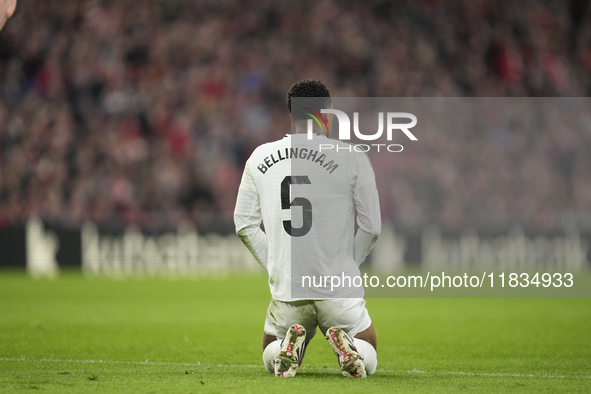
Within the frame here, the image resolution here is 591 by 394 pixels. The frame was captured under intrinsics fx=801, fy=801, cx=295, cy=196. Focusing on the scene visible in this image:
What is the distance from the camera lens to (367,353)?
4.62 metres

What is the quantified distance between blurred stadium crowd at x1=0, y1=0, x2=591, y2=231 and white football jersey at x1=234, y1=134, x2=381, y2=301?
1096 centimetres

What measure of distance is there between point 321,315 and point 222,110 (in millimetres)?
14181

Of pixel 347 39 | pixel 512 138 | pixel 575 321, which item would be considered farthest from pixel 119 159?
pixel 575 321

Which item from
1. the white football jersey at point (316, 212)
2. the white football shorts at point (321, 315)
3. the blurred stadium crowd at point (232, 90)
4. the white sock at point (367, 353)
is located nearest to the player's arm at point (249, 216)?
the white football jersey at point (316, 212)

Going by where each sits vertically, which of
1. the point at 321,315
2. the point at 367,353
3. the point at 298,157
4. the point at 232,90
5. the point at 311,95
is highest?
the point at 232,90

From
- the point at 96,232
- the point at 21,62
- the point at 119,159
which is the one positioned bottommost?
the point at 96,232

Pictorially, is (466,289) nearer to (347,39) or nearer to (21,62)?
(347,39)

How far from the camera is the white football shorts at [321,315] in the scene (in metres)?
4.59

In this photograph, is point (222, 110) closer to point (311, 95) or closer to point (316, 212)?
point (311, 95)

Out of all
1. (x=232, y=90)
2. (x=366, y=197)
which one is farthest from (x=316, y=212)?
(x=232, y=90)

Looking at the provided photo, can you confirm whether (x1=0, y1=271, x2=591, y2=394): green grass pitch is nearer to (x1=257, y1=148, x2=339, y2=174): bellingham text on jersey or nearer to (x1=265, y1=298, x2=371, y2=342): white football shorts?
(x1=265, y1=298, x2=371, y2=342): white football shorts

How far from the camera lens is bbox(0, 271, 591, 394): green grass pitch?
15.1ft

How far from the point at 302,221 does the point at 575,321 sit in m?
5.32

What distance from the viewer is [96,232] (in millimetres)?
15039
